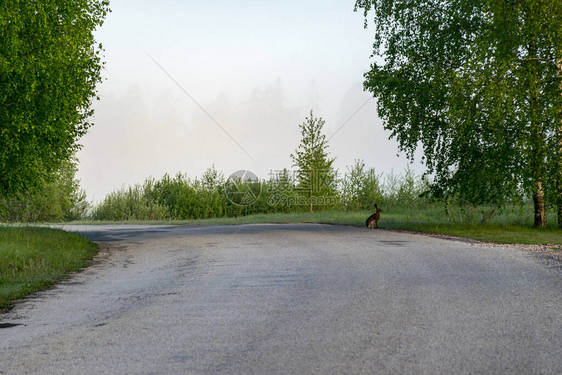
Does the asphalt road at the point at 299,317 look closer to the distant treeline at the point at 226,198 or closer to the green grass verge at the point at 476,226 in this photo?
the green grass verge at the point at 476,226

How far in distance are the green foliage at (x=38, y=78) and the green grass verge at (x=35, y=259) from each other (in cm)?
267

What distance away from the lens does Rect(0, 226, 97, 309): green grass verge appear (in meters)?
10.1

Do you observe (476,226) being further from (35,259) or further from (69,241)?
(35,259)

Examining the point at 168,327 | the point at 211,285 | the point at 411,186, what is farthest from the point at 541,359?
the point at 411,186

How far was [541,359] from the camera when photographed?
5.27m

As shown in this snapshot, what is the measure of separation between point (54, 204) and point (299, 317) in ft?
143

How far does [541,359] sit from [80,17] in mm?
18339

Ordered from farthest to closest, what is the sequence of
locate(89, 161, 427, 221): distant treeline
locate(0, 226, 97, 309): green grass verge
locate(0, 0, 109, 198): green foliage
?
locate(89, 161, 427, 221): distant treeline
locate(0, 0, 109, 198): green foliage
locate(0, 226, 97, 309): green grass verge

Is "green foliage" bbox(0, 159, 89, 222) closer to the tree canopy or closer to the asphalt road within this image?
the tree canopy

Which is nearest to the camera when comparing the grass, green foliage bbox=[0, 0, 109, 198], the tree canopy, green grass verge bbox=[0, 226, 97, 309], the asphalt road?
the asphalt road

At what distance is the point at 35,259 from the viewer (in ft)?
43.3

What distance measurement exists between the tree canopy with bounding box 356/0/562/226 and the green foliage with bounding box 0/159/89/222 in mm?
29611

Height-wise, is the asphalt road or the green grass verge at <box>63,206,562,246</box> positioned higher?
the green grass verge at <box>63,206,562,246</box>
